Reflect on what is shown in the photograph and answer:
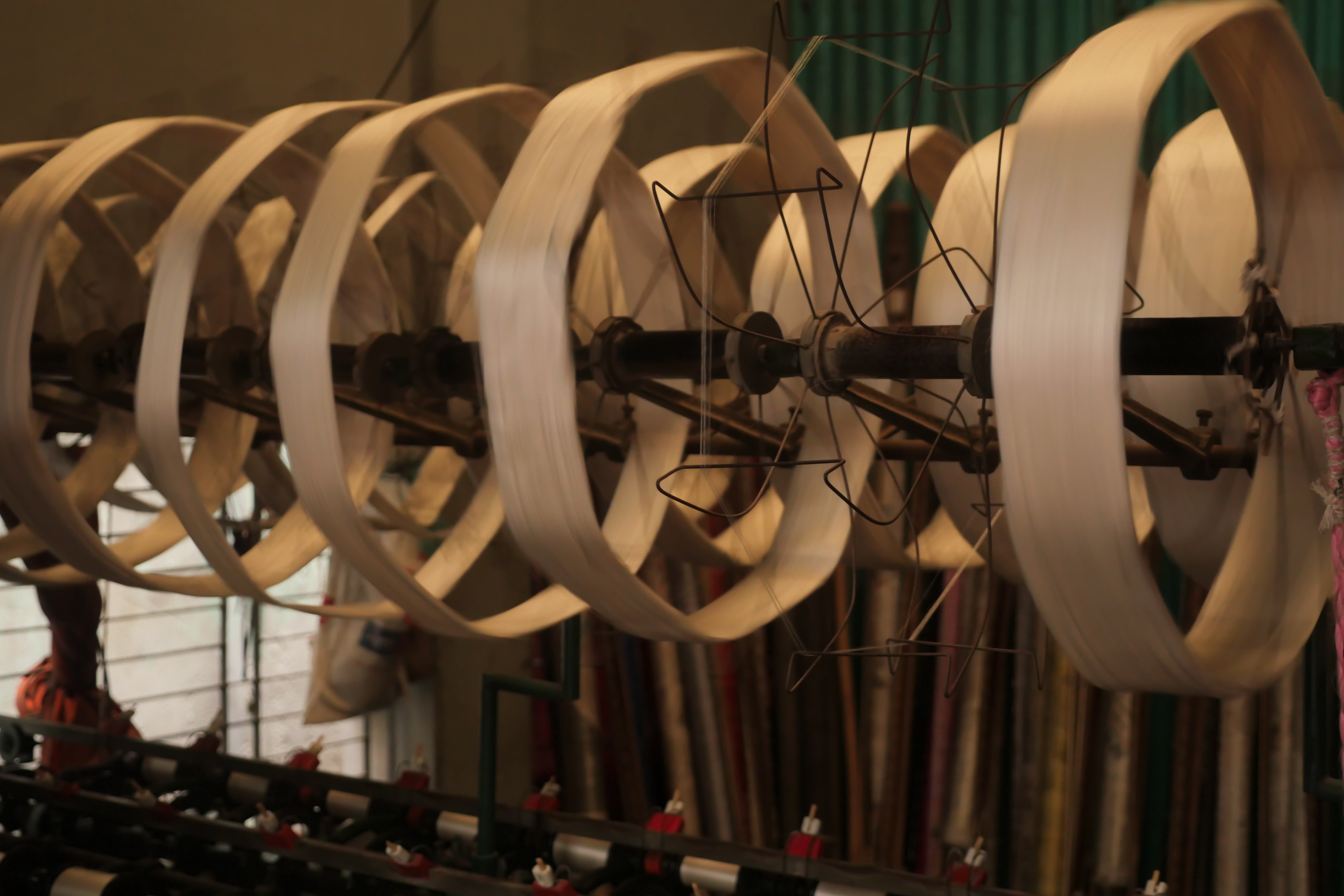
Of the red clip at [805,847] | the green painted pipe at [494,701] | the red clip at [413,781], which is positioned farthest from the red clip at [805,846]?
the red clip at [413,781]

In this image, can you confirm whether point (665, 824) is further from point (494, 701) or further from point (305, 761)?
point (305, 761)

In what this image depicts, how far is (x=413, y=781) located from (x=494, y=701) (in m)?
0.11

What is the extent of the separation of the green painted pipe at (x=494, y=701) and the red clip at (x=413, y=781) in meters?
0.07

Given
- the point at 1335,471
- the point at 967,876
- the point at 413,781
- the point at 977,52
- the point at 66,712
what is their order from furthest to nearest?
the point at 66,712 < the point at 413,781 < the point at 967,876 < the point at 977,52 < the point at 1335,471

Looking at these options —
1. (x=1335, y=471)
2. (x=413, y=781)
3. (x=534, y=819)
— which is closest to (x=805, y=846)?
(x=534, y=819)

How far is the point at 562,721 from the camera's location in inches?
68.3

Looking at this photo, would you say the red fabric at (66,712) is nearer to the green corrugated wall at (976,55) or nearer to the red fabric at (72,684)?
the red fabric at (72,684)

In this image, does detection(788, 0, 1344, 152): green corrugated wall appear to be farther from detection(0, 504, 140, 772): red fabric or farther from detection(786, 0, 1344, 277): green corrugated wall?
detection(0, 504, 140, 772): red fabric

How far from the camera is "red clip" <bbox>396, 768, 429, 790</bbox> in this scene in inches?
46.2

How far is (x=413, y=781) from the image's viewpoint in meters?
1.18

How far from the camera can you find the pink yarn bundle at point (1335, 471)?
538 mm

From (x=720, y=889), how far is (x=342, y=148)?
63 centimetres

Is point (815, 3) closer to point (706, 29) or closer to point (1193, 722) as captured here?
point (706, 29)

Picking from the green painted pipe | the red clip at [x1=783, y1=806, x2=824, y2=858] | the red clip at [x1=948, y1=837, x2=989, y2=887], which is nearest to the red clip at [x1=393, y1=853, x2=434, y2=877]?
the green painted pipe
